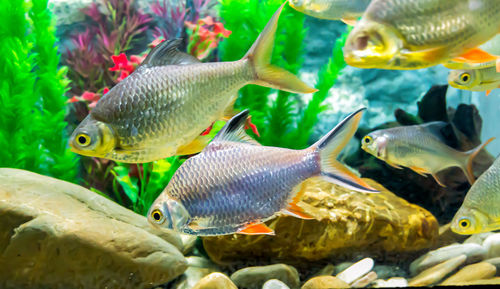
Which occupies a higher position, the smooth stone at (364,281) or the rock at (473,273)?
the rock at (473,273)

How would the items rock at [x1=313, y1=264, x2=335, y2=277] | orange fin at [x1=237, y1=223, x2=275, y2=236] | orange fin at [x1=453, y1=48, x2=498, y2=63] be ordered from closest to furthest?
orange fin at [x1=453, y1=48, x2=498, y2=63] < orange fin at [x1=237, y1=223, x2=275, y2=236] < rock at [x1=313, y1=264, x2=335, y2=277]

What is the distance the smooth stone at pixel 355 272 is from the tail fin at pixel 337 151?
3.43 feet

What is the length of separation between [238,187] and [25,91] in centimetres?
376

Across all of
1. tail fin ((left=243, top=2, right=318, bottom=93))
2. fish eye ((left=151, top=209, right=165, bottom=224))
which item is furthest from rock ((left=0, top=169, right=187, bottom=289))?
tail fin ((left=243, top=2, right=318, bottom=93))

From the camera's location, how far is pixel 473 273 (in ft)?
8.02

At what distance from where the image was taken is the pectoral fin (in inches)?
75.6

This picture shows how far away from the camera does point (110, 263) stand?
2748 mm

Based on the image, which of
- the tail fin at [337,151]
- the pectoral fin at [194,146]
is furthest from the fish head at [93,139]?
the tail fin at [337,151]

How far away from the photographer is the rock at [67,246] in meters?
2.63

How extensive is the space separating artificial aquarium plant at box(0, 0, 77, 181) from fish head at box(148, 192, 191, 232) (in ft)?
10.5

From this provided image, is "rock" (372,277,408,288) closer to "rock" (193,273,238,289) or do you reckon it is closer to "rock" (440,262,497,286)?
"rock" (440,262,497,286)

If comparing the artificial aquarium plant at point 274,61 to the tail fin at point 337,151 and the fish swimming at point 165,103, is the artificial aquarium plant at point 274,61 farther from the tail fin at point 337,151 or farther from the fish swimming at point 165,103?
the tail fin at point 337,151

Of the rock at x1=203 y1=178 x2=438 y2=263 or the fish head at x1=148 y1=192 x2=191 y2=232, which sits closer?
the fish head at x1=148 y1=192 x2=191 y2=232

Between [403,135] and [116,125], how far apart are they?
2140 millimetres
